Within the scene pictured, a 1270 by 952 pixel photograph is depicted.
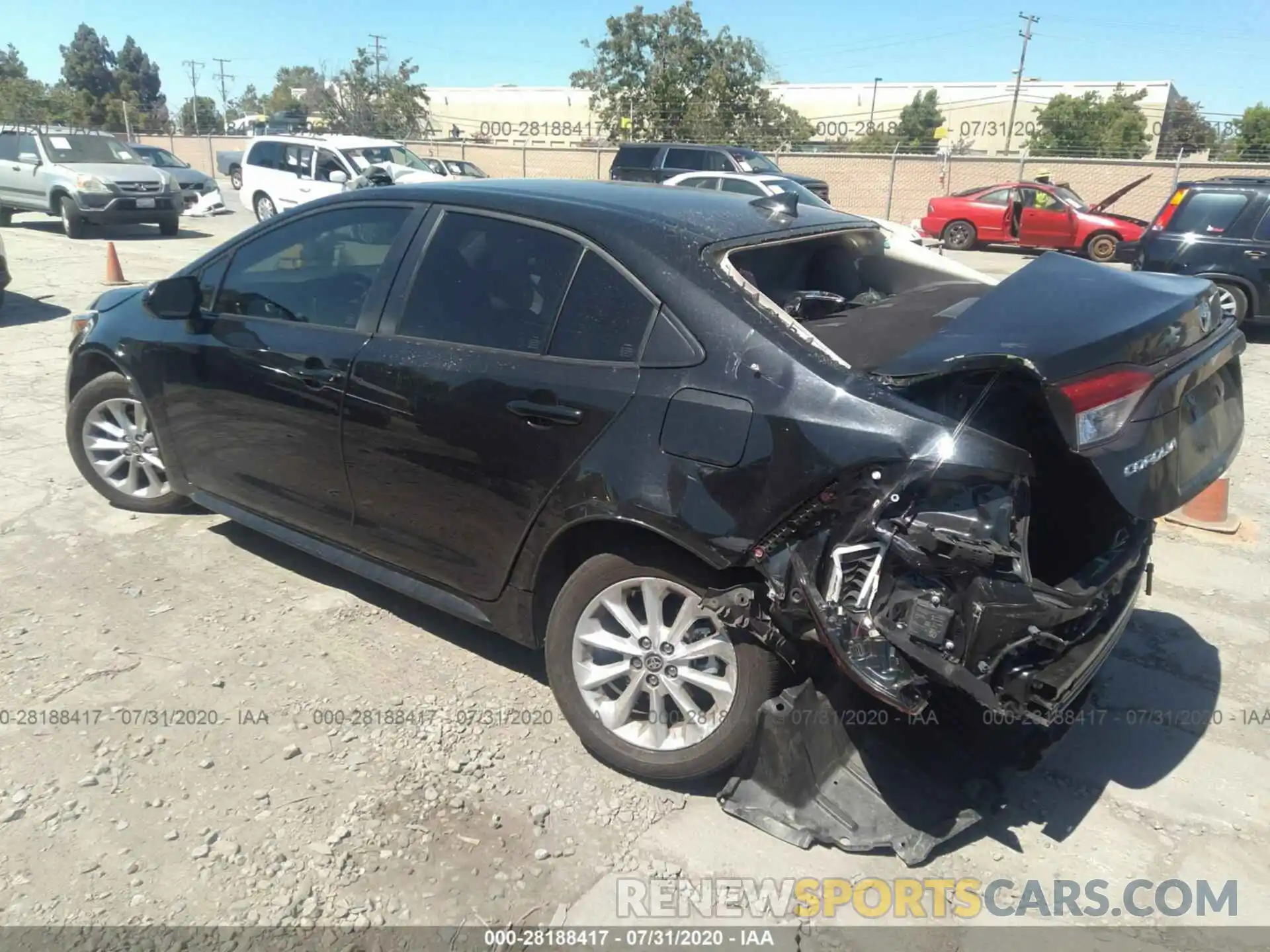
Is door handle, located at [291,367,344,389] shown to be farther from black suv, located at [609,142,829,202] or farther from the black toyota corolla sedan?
black suv, located at [609,142,829,202]

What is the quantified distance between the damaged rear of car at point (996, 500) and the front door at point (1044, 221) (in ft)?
62.2

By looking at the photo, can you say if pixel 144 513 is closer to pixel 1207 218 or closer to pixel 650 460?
pixel 650 460

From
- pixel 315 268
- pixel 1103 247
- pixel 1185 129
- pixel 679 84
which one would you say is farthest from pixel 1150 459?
pixel 1185 129

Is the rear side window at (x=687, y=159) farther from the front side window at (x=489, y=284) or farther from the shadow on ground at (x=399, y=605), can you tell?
the front side window at (x=489, y=284)

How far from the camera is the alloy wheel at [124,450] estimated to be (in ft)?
15.7

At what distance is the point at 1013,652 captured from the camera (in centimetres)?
251

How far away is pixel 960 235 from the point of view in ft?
71.2

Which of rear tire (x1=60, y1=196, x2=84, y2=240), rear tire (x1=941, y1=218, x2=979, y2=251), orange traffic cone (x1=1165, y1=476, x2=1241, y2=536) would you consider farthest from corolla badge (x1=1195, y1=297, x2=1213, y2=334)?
rear tire (x1=941, y1=218, x2=979, y2=251)

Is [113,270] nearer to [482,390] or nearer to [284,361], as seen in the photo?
[284,361]

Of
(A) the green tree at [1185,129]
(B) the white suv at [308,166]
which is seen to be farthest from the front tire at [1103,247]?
(A) the green tree at [1185,129]

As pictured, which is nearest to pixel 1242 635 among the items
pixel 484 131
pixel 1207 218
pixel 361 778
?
pixel 361 778

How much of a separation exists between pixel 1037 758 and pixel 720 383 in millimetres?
1546

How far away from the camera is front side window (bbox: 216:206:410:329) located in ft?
12.3

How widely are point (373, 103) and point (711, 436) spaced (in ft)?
199
